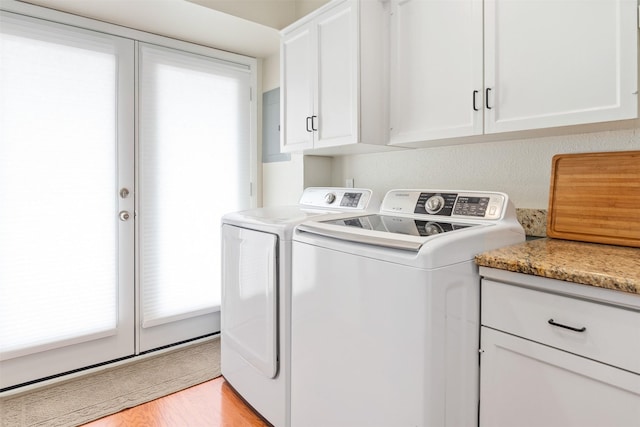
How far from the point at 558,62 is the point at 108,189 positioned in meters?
2.47

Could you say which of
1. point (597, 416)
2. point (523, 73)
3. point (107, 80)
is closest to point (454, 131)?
point (523, 73)

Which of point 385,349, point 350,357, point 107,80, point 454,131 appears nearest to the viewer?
point 385,349

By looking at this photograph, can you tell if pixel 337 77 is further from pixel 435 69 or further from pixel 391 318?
pixel 391 318

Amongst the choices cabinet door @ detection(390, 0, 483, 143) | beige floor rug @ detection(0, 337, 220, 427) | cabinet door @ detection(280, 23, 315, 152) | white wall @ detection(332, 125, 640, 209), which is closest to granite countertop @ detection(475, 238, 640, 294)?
white wall @ detection(332, 125, 640, 209)

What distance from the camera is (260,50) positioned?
2912mm

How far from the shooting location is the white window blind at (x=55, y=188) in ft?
6.85

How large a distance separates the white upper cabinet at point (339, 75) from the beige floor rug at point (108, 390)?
1.59 metres

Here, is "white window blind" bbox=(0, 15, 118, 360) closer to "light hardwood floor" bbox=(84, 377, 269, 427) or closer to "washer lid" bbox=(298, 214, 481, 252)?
"light hardwood floor" bbox=(84, 377, 269, 427)

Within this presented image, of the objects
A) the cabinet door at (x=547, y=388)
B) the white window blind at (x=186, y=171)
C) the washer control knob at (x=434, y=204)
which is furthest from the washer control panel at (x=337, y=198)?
the cabinet door at (x=547, y=388)

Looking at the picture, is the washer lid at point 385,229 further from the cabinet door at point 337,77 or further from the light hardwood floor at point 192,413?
the light hardwood floor at point 192,413

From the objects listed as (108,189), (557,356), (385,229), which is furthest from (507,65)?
(108,189)

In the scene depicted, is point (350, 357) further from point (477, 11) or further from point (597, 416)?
point (477, 11)

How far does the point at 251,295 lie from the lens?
188 cm

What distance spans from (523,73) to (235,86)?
2.13m
